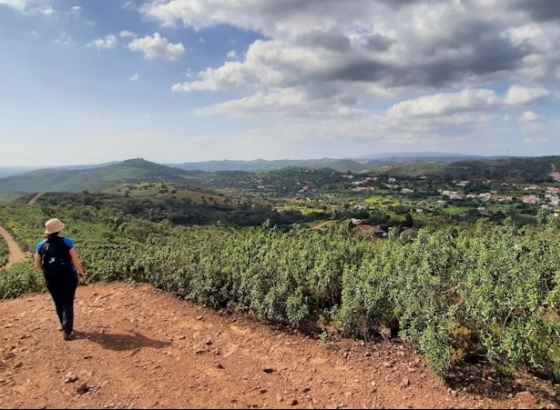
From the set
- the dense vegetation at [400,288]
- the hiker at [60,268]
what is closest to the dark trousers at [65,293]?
the hiker at [60,268]

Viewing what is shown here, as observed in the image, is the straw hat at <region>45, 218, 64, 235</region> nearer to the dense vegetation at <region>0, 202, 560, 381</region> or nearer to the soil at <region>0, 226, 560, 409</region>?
the soil at <region>0, 226, 560, 409</region>

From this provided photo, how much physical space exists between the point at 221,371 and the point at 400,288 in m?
3.26

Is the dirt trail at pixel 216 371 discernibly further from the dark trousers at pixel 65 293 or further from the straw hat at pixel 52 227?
the straw hat at pixel 52 227

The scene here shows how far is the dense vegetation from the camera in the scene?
501cm

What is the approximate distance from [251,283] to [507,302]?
4.20 m

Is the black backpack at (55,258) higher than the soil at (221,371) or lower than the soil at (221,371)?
higher

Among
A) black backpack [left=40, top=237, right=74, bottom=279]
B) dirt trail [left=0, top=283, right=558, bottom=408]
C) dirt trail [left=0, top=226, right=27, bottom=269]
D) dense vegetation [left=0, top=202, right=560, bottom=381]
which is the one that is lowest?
dirt trail [left=0, top=226, right=27, bottom=269]

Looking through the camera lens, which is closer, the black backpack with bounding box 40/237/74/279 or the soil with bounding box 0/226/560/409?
the soil with bounding box 0/226/560/409

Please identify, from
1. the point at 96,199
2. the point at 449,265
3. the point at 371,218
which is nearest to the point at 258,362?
the point at 449,265

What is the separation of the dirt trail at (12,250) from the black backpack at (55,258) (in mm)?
43813

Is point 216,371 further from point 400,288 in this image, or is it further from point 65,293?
point 400,288

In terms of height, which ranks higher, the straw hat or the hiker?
the straw hat

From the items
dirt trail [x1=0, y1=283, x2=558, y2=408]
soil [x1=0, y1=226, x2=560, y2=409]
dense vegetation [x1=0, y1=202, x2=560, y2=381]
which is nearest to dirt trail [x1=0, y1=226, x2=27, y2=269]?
dense vegetation [x1=0, y1=202, x2=560, y2=381]

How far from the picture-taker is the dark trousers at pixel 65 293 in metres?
6.47
